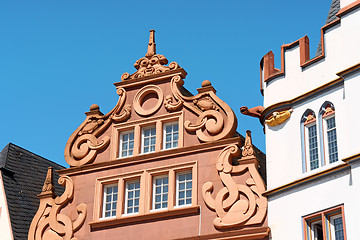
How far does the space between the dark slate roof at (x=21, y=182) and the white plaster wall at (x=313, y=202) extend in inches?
382

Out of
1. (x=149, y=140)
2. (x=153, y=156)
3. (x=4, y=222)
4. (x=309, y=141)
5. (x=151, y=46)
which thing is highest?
(x=151, y=46)

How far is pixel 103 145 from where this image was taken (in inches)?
1174

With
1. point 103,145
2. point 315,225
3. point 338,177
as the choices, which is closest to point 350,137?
point 338,177

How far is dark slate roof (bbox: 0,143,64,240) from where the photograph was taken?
1226 inches

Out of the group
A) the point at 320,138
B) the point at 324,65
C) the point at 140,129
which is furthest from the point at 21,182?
the point at 324,65

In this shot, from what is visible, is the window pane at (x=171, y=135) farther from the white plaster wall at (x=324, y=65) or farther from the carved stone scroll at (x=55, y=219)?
the carved stone scroll at (x=55, y=219)

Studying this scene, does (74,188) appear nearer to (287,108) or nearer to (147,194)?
(147,194)

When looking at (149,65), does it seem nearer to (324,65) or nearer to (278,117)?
(278,117)

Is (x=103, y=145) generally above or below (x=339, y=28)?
below

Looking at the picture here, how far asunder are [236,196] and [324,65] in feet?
15.7

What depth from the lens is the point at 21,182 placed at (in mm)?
33219

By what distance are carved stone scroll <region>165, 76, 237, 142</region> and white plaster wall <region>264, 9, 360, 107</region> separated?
4.71 feet

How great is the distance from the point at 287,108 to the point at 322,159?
2.43m

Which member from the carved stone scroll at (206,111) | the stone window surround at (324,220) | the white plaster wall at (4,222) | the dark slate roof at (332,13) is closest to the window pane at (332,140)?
the stone window surround at (324,220)
